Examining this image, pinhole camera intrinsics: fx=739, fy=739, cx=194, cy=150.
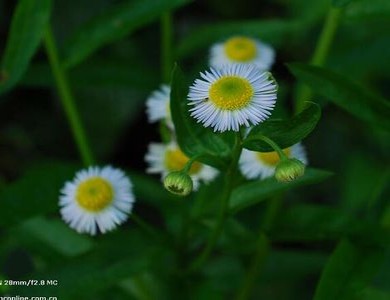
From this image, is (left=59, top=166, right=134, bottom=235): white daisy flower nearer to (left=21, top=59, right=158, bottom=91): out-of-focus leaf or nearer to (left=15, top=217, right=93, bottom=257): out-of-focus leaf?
(left=15, top=217, right=93, bottom=257): out-of-focus leaf

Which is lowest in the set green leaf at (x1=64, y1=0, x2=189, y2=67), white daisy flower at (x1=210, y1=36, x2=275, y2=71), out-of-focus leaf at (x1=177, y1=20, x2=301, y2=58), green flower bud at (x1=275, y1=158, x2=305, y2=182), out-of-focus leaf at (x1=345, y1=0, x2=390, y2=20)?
green flower bud at (x1=275, y1=158, x2=305, y2=182)

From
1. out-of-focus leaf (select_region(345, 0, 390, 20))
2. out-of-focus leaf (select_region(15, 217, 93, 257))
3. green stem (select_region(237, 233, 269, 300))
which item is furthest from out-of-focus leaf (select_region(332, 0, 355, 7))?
out-of-focus leaf (select_region(15, 217, 93, 257))

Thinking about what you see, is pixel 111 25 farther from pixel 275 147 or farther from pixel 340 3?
pixel 275 147

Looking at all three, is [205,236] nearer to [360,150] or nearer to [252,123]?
[252,123]

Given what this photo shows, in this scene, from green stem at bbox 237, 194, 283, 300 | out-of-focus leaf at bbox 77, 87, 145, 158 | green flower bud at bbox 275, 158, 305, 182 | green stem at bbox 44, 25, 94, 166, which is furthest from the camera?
out-of-focus leaf at bbox 77, 87, 145, 158

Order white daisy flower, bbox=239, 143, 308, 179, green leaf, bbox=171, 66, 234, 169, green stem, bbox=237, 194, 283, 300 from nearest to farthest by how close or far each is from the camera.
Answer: green leaf, bbox=171, 66, 234, 169 < white daisy flower, bbox=239, 143, 308, 179 < green stem, bbox=237, 194, 283, 300

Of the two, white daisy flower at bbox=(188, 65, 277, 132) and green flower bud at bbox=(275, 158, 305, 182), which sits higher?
white daisy flower at bbox=(188, 65, 277, 132)
